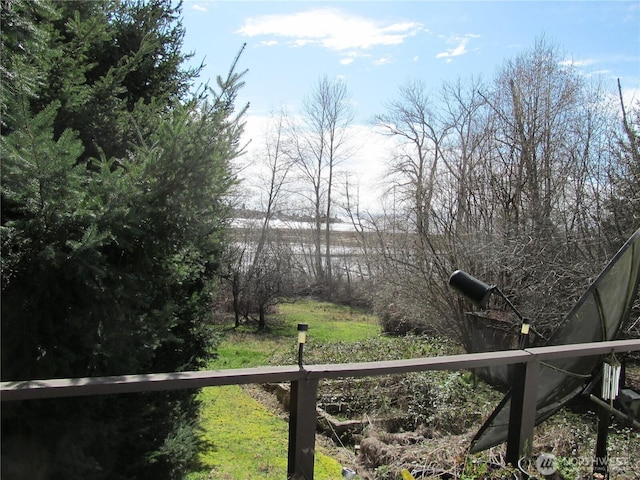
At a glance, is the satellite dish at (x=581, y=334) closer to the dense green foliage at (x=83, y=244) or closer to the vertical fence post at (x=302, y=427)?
the vertical fence post at (x=302, y=427)

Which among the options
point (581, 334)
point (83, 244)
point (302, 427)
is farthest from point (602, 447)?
point (83, 244)

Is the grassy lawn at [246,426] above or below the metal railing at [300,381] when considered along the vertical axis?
below

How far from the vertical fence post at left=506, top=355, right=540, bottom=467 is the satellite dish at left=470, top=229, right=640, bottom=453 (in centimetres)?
9

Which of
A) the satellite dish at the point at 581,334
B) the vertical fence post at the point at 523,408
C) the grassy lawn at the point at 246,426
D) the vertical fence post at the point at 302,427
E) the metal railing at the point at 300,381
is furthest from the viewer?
the grassy lawn at the point at 246,426

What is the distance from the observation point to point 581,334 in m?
2.51

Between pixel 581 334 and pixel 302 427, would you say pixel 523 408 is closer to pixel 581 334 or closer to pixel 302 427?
pixel 581 334

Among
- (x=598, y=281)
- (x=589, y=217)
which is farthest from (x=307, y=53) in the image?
(x=598, y=281)

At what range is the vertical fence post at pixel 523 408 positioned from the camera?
215cm

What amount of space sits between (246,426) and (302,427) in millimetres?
4350

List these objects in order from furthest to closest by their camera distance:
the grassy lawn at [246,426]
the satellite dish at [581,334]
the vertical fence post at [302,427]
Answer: the grassy lawn at [246,426] → the satellite dish at [581,334] → the vertical fence post at [302,427]

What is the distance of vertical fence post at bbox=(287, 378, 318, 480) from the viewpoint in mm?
1763

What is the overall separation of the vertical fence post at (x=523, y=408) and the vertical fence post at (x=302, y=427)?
98cm

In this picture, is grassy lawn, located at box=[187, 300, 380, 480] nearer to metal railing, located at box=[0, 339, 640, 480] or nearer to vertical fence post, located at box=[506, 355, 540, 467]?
vertical fence post, located at box=[506, 355, 540, 467]

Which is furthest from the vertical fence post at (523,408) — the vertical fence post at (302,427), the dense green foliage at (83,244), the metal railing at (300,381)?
the dense green foliage at (83,244)
